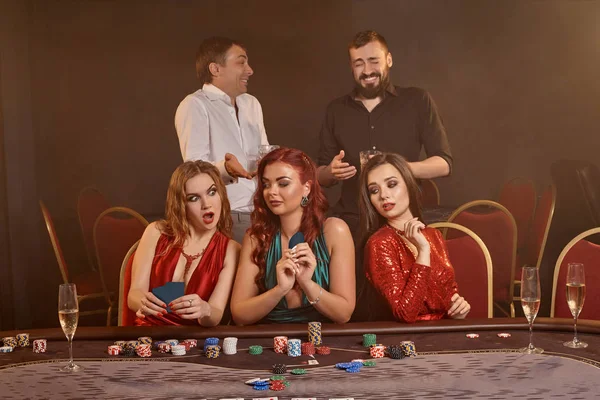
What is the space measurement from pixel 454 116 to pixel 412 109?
206mm

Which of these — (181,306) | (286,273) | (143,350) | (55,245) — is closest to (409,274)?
(286,273)

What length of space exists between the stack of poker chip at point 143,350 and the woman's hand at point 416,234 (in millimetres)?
1263

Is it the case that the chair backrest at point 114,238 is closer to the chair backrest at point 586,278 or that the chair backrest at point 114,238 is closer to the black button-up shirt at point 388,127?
the black button-up shirt at point 388,127

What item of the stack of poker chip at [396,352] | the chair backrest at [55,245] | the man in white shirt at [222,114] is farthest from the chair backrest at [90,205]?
the stack of poker chip at [396,352]

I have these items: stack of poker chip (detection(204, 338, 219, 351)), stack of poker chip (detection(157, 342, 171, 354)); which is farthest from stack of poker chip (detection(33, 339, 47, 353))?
stack of poker chip (detection(204, 338, 219, 351))

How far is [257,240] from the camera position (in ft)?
10.2

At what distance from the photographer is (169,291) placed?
3068mm

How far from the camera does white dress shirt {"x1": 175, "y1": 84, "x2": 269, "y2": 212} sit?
128 inches

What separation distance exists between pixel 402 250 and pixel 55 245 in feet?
5.33

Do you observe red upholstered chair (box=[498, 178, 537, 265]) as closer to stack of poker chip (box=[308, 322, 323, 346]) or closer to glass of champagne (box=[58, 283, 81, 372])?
stack of poker chip (box=[308, 322, 323, 346])

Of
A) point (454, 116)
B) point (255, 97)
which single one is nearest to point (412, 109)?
point (454, 116)

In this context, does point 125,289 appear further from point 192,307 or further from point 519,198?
point 519,198

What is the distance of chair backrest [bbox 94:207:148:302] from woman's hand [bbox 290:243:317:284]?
32.9 inches

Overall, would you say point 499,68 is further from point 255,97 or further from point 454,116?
point 255,97
